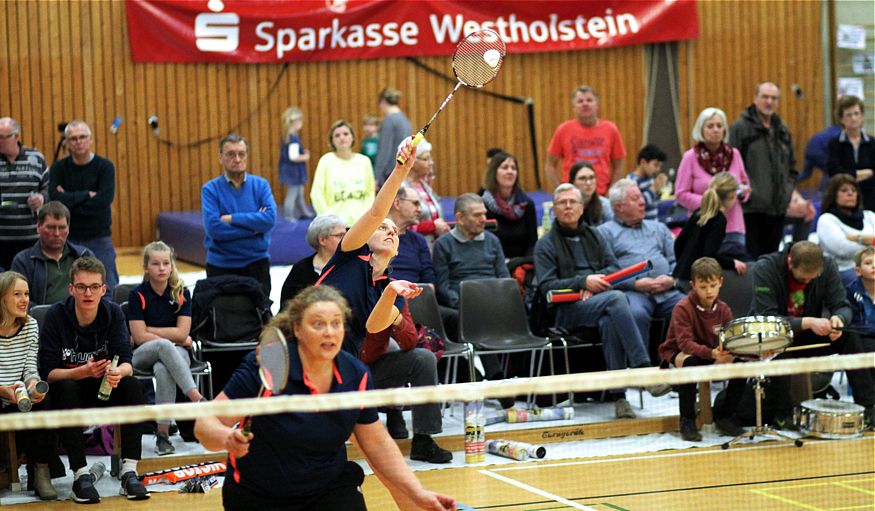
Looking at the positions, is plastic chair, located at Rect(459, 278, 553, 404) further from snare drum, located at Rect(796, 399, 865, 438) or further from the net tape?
the net tape

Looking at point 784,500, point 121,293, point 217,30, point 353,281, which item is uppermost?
Answer: point 217,30

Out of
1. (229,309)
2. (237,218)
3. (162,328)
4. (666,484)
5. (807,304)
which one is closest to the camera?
(666,484)

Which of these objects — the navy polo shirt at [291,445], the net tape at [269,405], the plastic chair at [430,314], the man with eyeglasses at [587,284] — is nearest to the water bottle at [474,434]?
the plastic chair at [430,314]

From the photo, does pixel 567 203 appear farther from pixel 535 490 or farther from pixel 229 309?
pixel 535 490

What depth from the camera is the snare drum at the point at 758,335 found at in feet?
27.8

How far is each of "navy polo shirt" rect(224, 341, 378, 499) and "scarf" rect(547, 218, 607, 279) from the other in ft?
17.1

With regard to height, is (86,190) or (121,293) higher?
(86,190)

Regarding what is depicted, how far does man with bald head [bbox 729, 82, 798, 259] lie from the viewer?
11.8 metres

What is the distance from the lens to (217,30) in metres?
15.9

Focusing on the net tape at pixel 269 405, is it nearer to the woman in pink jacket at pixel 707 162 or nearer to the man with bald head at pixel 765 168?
the woman in pink jacket at pixel 707 162

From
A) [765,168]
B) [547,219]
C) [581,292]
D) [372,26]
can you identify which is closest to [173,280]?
[581,292]

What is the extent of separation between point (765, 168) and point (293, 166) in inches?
240

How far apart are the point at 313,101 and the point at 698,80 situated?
5.66 metres

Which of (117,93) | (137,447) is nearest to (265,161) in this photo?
(117,93)
